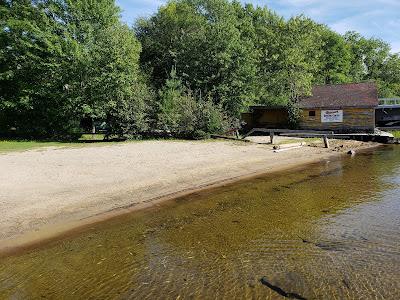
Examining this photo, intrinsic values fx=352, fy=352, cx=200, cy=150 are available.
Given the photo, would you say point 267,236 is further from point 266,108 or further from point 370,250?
point 266,108

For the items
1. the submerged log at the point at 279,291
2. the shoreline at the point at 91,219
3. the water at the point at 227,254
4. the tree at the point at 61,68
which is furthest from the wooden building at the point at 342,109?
the submerged log at the point at 279,291

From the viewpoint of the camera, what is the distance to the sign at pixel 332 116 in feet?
100

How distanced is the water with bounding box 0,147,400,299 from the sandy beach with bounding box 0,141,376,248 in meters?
1.03

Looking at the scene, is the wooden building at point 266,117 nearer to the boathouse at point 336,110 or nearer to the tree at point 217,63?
the boathouse at point 336,110

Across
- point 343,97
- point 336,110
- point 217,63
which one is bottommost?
point 336,110

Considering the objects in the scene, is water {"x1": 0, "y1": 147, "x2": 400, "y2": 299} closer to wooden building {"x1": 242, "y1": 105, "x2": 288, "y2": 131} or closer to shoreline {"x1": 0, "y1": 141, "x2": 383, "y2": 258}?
shoreline {"x1": 0, "y1": 141, "x2": 383, "y2": 258}

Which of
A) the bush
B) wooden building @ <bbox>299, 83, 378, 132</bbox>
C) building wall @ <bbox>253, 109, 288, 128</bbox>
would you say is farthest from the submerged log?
building wall @ <bbox>253, 109, 288, 128</bbox>

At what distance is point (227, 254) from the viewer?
23.7 feet

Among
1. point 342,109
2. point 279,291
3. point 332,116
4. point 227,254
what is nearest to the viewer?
point 279,291

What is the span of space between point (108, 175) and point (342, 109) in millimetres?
23628

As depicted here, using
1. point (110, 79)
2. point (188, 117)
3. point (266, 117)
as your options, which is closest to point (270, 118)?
point (266, 117)

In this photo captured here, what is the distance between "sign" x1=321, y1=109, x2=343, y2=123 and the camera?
100 ft

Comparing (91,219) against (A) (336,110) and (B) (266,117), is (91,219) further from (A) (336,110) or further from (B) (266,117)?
(B) (266,117)

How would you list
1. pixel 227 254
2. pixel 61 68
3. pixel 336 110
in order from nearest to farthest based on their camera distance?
1. pixel 227 254
2. pixel 61 68
3. pixel 336 110
